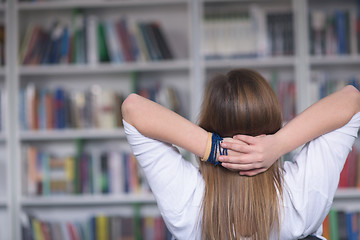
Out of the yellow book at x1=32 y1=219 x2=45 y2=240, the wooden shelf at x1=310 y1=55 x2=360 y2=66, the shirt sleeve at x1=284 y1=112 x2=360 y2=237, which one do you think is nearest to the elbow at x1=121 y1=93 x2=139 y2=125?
the shirt sleeve at x1=284 y1=112 x2=360 y2=237

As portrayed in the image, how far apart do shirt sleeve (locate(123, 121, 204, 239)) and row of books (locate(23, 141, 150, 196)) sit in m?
1.76

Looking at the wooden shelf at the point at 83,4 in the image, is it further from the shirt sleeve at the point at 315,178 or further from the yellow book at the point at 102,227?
the shirt sleeve at the point at 315,178

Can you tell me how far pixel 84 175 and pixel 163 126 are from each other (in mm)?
1938

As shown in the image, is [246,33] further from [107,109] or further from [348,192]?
[348,192]

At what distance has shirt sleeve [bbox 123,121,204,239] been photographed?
0.90 metres

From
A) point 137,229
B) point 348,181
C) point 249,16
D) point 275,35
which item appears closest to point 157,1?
point 249,16

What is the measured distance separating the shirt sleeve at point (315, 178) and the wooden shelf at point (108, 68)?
1.78 m

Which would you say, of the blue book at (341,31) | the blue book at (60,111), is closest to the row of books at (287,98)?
the blue book at (341,31)

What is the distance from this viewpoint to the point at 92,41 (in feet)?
8.87

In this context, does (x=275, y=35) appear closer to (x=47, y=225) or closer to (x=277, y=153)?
(x=277, y=153)

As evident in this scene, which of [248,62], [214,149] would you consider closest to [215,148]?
[214,149]

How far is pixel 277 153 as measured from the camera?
919 millimetres

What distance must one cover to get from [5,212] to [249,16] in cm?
229

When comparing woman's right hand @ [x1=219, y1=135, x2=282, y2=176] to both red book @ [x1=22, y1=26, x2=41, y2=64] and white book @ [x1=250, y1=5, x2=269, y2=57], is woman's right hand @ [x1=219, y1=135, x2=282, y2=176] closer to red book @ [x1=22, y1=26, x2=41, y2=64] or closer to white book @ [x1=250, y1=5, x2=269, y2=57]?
white book @ [x1=250, y1=5, x2=269, y2=57]
